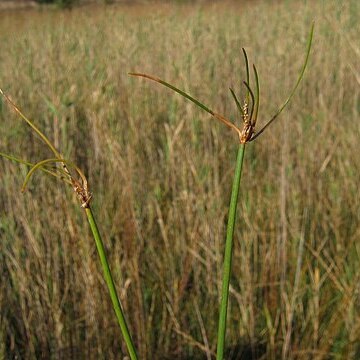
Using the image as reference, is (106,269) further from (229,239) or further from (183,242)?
(183,242)

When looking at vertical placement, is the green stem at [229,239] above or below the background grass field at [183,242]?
above

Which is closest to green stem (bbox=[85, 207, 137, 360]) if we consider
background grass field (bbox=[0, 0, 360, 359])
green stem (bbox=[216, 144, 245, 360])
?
green stem (bbox=[216, 144, 245, 360])

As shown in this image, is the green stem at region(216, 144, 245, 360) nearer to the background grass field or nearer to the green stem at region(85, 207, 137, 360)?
the green stem at region(85, 207, 137, 360)

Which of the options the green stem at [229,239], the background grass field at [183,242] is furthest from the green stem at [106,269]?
the background grass field at [183,242]

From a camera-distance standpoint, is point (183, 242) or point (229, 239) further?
point (183, 242)

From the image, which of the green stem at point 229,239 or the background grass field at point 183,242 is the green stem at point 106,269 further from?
the background grass field at point 183,242

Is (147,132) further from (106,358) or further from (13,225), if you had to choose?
(106,358)

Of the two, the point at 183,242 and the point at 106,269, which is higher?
the point at 106,269

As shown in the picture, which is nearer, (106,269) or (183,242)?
(106,269)

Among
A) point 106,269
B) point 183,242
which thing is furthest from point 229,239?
point 183,242

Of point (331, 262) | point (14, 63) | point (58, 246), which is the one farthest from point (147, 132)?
point (14, 63)

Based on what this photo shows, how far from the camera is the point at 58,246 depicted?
3.92 feet

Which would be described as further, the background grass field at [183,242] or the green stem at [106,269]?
the background grass field at [183,242]

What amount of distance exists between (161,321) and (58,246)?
26 cm
